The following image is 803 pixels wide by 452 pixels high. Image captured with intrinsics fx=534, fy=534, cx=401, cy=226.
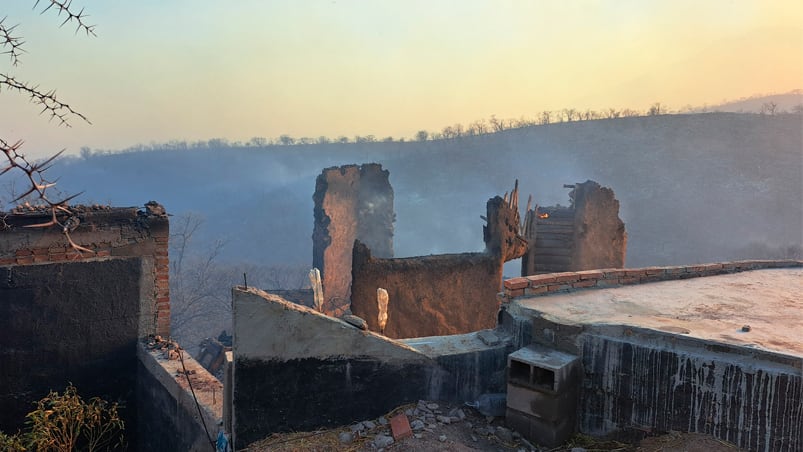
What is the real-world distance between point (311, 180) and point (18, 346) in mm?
71709

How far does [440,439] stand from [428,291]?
4.50 m

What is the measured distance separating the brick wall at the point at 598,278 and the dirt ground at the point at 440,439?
141 centimetres

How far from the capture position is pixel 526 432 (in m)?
4.26

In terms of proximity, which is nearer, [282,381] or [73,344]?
[282,381]

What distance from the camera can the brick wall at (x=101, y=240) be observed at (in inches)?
224

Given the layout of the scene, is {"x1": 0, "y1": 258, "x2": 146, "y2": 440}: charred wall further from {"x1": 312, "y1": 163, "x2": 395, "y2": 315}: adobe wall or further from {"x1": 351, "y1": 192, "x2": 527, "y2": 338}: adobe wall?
{"x1": 312, "y1": 163, "x2": 395, "y2": 315}: adobe wall

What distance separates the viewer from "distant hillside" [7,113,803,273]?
112 ft

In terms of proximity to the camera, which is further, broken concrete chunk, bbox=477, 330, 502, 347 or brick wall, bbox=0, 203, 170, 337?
brick wall, bbox=0, 203, 170, 337

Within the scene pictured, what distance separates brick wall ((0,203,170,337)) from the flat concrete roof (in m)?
4.22

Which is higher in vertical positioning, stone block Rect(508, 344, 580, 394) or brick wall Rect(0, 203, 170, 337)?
brick wall Rect(0, 203, 170, 337)

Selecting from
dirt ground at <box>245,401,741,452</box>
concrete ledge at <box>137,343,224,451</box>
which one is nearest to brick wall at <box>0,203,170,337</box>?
concrete ledge at <box>137,343,224,451</box>

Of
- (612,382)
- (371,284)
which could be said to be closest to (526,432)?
(612,382)

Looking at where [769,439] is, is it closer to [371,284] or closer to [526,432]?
[526,432]

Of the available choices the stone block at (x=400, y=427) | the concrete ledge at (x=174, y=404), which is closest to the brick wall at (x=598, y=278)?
the stone block at (x=400, y=427)
